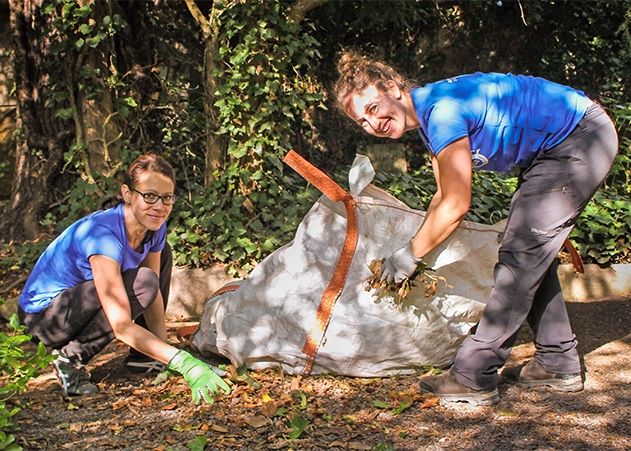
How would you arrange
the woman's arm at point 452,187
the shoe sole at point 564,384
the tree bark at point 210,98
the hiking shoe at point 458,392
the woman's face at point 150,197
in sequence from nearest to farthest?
the woman's arm at point 452,187
the hiking shoe at point 458,392
the shoe sole at point 564,384
the woman's face at point 150,197
the tree bark at point 210,98

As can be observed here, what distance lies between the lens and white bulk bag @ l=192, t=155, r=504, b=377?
9.74 feet

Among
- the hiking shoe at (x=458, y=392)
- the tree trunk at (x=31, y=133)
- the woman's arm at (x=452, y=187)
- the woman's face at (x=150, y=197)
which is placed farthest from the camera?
the tree trunk at (x=31, y=133)

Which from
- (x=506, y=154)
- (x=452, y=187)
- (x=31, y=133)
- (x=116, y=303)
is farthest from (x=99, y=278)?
(x=31, y=133)

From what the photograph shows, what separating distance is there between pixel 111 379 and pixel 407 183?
2895 millimetres

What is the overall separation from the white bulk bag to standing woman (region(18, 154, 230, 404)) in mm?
385

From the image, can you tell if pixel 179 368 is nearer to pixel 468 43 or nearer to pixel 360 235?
pixel 360 235

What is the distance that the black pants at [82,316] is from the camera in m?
3.02

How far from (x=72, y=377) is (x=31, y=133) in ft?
9.24

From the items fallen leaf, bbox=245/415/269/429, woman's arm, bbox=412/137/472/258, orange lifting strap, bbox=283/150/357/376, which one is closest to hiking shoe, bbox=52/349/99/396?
fallen leaf, bbox=245/415/269/429

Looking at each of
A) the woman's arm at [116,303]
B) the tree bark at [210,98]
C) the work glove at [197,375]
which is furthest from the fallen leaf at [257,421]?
the tree bark at [210,98]

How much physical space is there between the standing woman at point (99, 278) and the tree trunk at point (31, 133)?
2324mm

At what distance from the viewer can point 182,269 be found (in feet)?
15.2

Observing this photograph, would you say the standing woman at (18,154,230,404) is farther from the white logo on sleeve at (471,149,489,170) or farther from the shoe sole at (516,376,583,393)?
the shoe sole at (516,376,583,393)

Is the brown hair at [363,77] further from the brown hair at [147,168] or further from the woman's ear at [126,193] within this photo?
the woman's ear at [126,193]
